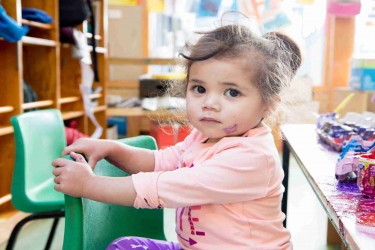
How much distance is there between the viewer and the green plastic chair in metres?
1.79

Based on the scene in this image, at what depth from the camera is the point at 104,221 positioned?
41.4 inches

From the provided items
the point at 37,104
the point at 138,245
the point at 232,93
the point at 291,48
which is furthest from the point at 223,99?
the point at 37,104

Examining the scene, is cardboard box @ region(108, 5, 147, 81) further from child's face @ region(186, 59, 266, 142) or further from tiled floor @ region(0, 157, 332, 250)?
child's face @ region(186, 59, 266, 142)

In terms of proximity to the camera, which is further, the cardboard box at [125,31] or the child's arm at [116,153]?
the cardboard box at [125,31]

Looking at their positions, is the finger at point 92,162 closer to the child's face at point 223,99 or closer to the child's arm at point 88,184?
the child's arm at point 88,184

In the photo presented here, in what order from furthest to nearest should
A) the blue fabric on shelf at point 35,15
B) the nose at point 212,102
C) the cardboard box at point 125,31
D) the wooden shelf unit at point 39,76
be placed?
the cardboard box at point 125,31
the blue fabric on shelf at point 35,15
the wooden shelf unit at point 39,76
the nose at point 212,102

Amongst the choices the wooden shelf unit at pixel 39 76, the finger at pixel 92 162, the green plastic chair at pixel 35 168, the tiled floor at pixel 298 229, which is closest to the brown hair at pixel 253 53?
the finger at pixel 92 162

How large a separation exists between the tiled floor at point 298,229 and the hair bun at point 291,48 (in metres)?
1.58

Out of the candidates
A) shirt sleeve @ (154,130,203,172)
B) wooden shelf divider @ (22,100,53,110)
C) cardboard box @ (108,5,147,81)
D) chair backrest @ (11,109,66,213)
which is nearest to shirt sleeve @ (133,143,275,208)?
shirt sleeve @ (154,130,203,172)

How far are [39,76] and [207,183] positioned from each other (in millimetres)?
2798

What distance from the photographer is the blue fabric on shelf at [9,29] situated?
8.35 feet

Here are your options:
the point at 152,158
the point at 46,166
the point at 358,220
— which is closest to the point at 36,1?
the point at 46,166

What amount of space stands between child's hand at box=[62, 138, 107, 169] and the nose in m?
0.26

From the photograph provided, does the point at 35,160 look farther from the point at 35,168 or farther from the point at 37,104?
the point at 37,104
